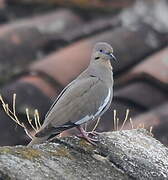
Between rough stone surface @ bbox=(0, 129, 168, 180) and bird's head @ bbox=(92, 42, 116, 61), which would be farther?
bird's head @ bbox=(92, 42, 116, 61)

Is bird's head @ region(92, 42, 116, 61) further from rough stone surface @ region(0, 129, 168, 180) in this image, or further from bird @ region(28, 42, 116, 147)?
rough stone surface @ region(0, 129, 168, 180)

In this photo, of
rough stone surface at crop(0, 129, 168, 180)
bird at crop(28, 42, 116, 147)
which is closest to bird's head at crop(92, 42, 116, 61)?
bird at crop(28, 42, 116, 147)

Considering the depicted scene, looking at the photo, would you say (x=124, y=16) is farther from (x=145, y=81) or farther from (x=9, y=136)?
(x=9, y=136)

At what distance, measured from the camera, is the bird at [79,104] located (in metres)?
4.43

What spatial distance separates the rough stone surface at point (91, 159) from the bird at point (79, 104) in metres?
0.19

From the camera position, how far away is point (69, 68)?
7.62m

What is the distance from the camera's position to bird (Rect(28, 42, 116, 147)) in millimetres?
4431

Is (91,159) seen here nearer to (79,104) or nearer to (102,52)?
(79,104)

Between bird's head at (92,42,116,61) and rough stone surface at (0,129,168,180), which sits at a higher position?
bird's head at (92,42,116,61)

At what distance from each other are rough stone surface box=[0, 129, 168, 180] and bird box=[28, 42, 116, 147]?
0.19 m

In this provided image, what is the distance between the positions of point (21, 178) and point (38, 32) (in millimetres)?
5446

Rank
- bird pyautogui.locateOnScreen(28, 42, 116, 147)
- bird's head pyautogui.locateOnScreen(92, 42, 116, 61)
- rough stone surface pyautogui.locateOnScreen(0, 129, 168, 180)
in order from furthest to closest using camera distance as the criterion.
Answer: bird's head pyautogui.locateOnScreen(92, 42, 116, 61) → bird pyautogui.locateOnScreen(28, 42, 116, 147) → rough stone surface pyautogui.locateOnScreen(0, 129, 168, 180)

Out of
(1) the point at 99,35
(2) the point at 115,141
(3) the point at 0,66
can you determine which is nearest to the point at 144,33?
(1) the point at 99,35

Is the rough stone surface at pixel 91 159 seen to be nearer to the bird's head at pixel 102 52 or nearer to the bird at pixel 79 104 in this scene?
the bird at pixel 79 104
